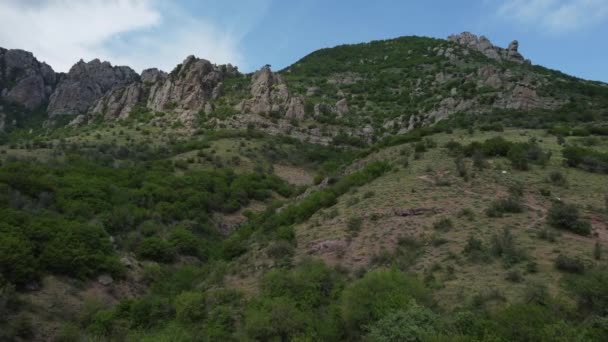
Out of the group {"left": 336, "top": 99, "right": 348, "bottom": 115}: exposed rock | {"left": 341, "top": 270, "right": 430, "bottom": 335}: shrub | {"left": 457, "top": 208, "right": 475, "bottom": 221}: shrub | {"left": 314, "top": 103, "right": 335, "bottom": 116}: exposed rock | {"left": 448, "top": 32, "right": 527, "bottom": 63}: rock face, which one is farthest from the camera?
{"left": 448, "top": 32, "right": 527, "bottom": 63}: rock face

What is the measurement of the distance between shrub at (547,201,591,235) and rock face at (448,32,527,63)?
79225mm

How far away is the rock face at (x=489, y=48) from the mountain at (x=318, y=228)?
105 ft

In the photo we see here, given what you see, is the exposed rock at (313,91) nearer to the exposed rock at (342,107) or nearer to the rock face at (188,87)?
the exposed rock at (342,107)

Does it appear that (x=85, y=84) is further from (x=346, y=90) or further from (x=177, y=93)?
(x=346, y=90)

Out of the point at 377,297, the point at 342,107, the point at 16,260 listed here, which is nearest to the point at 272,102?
the point at 342,107

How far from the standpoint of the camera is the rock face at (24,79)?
354ft

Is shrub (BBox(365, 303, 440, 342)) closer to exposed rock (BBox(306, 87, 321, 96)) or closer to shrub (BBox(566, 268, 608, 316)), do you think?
shrub (BBox(566, 268, 608, 316))

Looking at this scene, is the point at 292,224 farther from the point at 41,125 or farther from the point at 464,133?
the point at 41,125

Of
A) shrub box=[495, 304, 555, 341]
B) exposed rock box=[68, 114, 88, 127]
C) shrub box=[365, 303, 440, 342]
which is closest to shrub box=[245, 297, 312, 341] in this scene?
shrub box=[365, 303, 440, 342]

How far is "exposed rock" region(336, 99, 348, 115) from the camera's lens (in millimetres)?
73688

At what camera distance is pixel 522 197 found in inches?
1013

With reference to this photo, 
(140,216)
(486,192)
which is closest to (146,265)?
(140,216)

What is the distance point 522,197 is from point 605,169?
26.0 feet

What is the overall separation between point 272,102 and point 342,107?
11.5 meters
